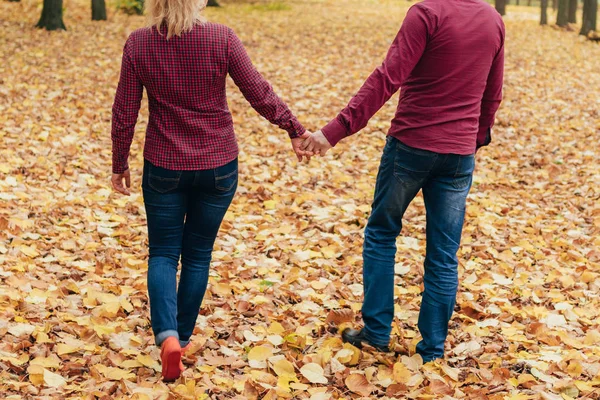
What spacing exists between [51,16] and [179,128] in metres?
12.5

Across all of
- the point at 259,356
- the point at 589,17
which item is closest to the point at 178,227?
the point at 259,356

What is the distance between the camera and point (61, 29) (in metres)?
14.4

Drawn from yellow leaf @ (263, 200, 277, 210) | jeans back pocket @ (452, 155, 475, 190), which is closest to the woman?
jeans back pocket @ (452, 155, 475, 190)

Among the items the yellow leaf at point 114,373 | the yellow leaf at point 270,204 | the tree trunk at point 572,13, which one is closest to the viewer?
the yellow leaf at point 114,373

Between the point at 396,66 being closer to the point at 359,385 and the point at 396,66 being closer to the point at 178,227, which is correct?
the point at 178,227

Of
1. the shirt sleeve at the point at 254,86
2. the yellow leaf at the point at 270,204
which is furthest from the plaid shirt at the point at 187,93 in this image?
the yellow leaf at the point at 270,204

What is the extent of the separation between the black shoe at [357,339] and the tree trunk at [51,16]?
40.6 feet

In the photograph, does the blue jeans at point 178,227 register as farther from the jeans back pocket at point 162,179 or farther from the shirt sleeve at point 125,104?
the shirt sleeve at point 125,104

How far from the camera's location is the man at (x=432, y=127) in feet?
10.7

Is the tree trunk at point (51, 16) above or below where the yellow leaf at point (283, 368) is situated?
above

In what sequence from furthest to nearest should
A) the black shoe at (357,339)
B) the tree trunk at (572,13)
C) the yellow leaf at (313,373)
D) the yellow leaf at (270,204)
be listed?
1. the tree trunk at (572,13)
2. the yellow leaf at (270,204)
3. the black shoe at (357,339)
4. the yellow leaf at (313,373)

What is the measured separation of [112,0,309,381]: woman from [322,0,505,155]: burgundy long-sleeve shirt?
427mm

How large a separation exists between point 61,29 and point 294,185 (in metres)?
9.42

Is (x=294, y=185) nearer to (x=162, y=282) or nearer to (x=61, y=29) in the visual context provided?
(x=162, y=282)
